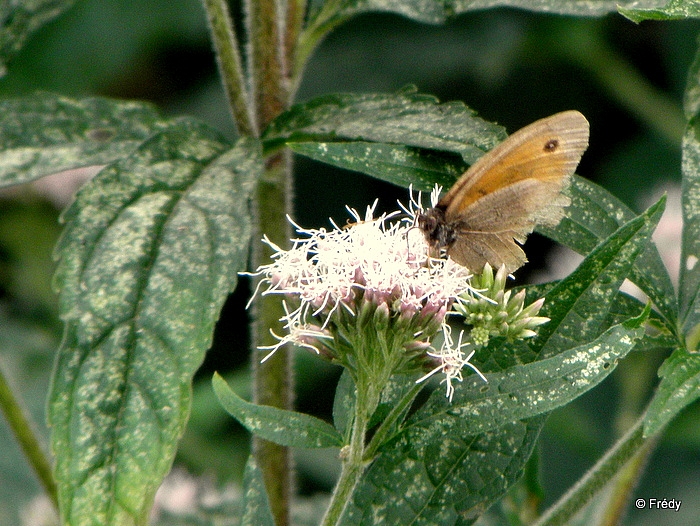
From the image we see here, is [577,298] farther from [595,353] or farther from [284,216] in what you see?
[284,216]

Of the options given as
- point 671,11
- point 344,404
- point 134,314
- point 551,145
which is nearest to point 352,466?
point 344,404

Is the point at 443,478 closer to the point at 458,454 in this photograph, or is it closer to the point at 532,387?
the point at 458,454

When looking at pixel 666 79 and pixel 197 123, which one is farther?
pixel 666 79

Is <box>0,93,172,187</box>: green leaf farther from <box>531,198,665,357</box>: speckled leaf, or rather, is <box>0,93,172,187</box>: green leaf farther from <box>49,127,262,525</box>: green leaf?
<box>531,198,665,357</box>: speckled leaf

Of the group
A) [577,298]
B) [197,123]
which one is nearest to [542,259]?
[197,123]

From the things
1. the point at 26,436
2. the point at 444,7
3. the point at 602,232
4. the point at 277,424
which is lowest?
the point at 26,436
